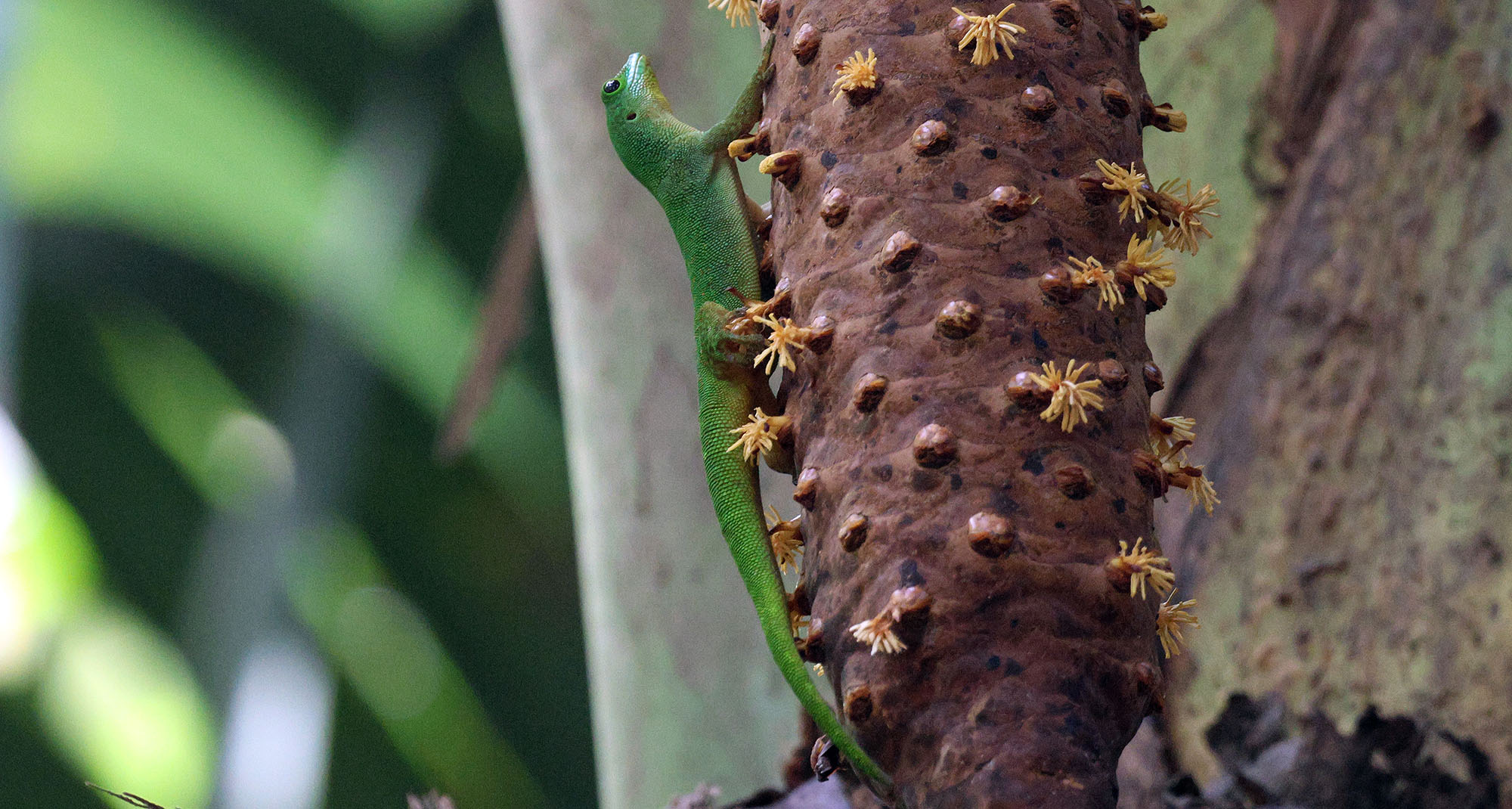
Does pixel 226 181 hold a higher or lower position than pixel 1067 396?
higher

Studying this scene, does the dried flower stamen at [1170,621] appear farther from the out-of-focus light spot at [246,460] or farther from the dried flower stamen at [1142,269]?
the out-of-focus light spot at [246,460]

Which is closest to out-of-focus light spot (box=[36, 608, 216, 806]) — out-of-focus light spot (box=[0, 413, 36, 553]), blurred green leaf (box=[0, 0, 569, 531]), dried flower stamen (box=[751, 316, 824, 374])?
out-of-focus light spot (box=[0, 413, 36, 553])

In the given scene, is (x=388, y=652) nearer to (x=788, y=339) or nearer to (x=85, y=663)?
(x=85, y=663)

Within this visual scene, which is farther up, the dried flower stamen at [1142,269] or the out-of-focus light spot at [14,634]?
the out-of-focus light spot at [14,634]

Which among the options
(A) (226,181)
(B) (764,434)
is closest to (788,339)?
(B) (764,434)

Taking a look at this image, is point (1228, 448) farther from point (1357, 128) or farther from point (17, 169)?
point (17, 169)

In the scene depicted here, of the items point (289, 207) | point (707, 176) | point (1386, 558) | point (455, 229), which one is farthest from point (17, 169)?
point (1386, 558)

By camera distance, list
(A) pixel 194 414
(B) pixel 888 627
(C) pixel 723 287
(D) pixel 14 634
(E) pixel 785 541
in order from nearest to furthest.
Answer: (B) pixel 888 627
(E) pixel 785 541
(C) pixel 723 287
(D) pixel 14 634
(A) pixel 194 414

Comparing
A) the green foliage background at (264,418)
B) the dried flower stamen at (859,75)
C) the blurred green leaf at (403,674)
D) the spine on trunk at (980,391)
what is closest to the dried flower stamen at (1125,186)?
the spine on trunk at (980,391)
